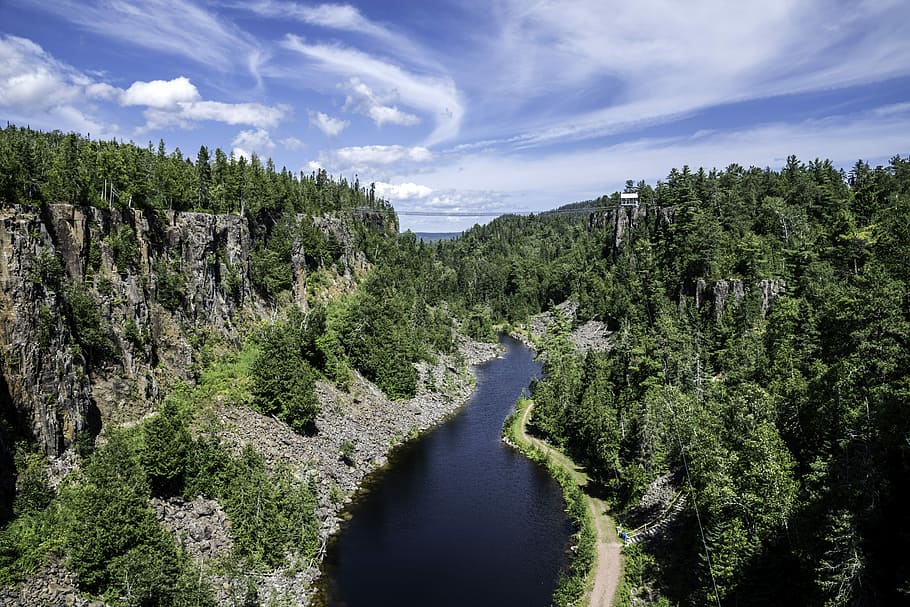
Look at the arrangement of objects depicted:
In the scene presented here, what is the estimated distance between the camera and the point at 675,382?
204 ft

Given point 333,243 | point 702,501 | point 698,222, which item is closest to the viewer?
point 702,501

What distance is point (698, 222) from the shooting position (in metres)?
97.1

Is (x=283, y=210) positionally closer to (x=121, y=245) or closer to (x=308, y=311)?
(x=308, y=311)

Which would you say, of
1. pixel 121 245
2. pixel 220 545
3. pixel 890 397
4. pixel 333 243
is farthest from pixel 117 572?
pixel 333 243

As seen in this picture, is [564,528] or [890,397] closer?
[890,397]

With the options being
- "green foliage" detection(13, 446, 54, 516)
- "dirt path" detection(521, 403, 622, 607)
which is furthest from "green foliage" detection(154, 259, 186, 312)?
"dirt path" detection(521, 403, 622, 607)

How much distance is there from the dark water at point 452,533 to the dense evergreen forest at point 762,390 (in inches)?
273

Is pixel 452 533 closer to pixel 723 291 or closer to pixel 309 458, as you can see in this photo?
A: pixel 309 458

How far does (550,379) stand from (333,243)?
49076 millimetres

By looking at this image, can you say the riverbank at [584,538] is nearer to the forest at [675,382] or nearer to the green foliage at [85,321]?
the forest at [675,382]

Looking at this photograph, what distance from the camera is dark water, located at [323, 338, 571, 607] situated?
4031 centimetres

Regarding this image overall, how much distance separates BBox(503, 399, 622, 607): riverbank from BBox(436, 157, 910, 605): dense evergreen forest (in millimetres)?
1688

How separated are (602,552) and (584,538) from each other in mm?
2011

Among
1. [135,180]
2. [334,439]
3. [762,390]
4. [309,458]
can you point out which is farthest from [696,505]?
[135,180]
